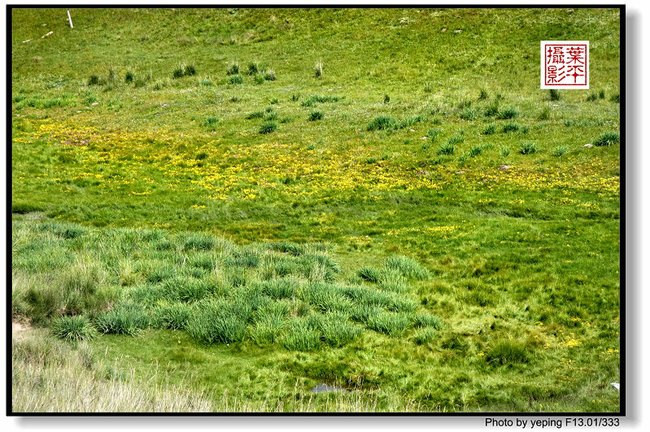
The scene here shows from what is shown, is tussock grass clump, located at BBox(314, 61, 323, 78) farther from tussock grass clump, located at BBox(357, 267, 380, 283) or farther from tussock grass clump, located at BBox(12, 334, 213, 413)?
tussock grass clump, located at BBox(12, 334, 213, 413)

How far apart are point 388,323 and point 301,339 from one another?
1.32 m

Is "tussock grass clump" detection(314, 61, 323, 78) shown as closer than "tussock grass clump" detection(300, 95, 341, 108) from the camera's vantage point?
No

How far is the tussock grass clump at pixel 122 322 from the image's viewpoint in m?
8.91

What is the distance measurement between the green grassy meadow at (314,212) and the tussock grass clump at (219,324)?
0.03 meters

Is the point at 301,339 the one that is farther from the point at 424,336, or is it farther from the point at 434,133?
the point at 434,133

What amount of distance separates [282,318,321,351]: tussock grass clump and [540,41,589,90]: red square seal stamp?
6.66m

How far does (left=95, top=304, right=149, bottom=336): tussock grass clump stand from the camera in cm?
891

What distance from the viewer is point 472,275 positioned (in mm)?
11469

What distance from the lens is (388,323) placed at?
9227 millimetres

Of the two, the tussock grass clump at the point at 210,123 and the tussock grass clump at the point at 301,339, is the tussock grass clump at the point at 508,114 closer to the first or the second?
the tussock grass clump at the point at 210,123

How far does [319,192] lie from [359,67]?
8.73 metres

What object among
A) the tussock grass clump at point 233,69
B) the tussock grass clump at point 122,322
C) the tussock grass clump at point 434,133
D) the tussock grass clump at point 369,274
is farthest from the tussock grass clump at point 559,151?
the tussock grass clump at point 233,69

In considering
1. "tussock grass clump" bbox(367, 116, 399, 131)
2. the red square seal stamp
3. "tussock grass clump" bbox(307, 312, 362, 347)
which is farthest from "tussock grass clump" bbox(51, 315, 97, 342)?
"tussock grass clump" bbox(367, 116, 399, 131)

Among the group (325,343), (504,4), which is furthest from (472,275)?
(504,4)
